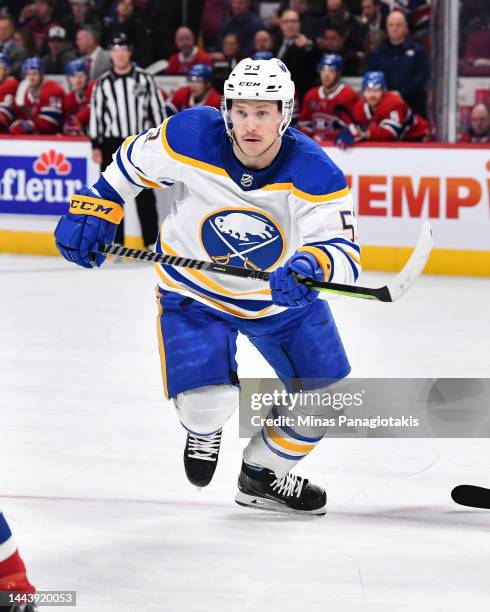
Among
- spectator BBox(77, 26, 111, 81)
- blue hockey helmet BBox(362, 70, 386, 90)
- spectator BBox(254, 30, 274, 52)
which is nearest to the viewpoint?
A: blue hockey helmet BBox(362, 70, 386, 90)

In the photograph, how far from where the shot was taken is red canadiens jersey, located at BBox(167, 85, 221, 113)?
29.1 ft

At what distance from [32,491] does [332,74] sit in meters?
5.57

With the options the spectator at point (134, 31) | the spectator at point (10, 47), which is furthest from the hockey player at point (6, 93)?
the spectator at point (134, 31)

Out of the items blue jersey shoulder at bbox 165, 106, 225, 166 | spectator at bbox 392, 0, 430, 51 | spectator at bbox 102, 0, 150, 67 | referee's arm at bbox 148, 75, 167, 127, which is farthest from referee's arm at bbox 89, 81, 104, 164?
blue jersey shoulder at bbox 165, 106, 225, 166

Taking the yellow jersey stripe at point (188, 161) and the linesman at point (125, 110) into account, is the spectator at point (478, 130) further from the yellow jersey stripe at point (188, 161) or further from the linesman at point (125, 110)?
the yellow jersey stripe at point (188, 161)

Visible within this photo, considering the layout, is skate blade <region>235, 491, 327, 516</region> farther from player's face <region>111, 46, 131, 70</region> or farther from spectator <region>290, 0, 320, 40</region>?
spectator <region>290, 0, 320, 40</region>

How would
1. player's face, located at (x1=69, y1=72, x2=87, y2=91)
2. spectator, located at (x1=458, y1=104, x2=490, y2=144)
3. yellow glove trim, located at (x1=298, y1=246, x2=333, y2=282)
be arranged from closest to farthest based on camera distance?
yellow glove trim, located at (x1=298, y1=246, x2=333, y2=282)
spectator, located at (x1=458, y1=104, x2=490, y2=144)
player's face, located at (x1=69, y1=72, x2=87, y2=91)

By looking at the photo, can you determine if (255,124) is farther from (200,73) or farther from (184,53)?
(184,53)

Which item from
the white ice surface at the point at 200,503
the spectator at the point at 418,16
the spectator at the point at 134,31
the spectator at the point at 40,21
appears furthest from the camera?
the spectator at the point at 40,21

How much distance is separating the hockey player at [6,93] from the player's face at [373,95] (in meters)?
2.76

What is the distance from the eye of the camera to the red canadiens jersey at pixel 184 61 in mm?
9453

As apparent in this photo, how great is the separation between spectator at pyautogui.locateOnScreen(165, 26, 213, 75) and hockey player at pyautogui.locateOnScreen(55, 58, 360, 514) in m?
6.32

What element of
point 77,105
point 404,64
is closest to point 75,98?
point 77,105

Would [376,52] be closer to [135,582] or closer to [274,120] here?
[274,120]
